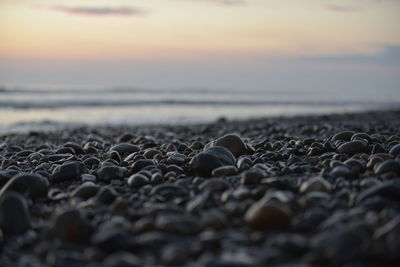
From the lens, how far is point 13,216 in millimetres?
2553

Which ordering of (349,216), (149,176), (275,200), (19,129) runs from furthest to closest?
(19,129), (149,176), (275,200), (349,216)

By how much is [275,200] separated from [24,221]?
1.34m

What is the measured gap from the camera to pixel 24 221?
8.36 ft

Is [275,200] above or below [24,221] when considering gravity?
above

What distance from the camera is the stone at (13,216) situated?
8.23 feet

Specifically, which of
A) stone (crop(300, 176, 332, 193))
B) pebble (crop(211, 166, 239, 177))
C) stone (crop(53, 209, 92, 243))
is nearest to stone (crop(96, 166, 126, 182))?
pebble (crop(211, 166, 239, 177))

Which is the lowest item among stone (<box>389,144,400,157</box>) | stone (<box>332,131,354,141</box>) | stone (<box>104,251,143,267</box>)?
stone (<box>104,251,143,267</box>)

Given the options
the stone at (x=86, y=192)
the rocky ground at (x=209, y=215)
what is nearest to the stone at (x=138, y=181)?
the rocky ground at (x=209, y=215)

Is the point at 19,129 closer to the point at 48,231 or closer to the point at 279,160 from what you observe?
the point at 279,160

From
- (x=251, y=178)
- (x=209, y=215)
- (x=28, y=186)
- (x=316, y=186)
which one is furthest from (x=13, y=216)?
(x=316, y=186)

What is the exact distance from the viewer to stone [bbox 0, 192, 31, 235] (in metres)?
2.51

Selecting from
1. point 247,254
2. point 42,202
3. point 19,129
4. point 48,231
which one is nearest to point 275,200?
point 247,254

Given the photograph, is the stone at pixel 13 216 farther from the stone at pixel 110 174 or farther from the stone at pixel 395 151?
the stone at pixel 395 151

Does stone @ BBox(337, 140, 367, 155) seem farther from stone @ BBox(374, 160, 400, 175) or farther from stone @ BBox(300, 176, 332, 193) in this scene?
stone @ BBox(300, 176, 332, 193)
